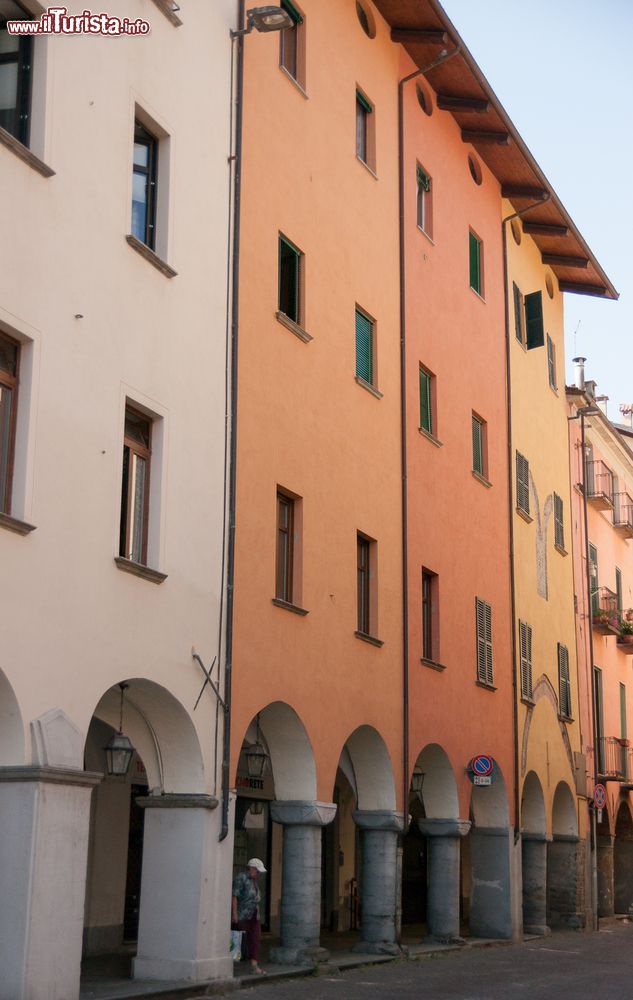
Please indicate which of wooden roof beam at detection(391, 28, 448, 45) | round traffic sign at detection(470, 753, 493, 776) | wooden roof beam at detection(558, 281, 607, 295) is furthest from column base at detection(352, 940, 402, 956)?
wooden roof beam at detection(558, 281, 607, 295)

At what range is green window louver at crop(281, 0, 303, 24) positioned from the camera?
20547 millimetres

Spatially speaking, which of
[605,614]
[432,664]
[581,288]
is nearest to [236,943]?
[432,664]

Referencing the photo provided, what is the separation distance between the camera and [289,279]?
66.1ft

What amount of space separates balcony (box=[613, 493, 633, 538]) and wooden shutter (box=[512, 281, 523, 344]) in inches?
446

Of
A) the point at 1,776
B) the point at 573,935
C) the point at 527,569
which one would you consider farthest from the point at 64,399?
the point at 573,935

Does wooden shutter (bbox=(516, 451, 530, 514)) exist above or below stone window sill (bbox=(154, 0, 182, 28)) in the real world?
below

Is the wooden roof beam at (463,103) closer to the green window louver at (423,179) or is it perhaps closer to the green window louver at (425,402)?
the green window louver at (423,179)

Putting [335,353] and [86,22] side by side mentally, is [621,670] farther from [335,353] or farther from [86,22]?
[86,22]

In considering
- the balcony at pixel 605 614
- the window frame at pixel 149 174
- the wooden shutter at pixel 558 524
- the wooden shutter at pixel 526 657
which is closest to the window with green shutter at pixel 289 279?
the window frame at pixel 149 174

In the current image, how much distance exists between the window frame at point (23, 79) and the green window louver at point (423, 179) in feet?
40.0

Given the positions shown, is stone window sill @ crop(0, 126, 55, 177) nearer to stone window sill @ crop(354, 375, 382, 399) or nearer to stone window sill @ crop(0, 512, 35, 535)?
stone window sill @ crop(0, 512, 35, 535)

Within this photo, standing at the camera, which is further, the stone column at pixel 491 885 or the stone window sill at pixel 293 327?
the stone column at pixel 491 885

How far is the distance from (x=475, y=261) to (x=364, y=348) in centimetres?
724

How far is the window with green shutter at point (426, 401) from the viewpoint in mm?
24953
